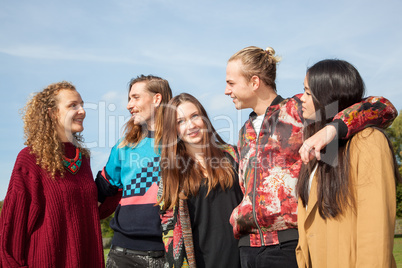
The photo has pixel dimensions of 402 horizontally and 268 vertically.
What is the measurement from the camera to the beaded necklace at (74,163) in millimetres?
3852

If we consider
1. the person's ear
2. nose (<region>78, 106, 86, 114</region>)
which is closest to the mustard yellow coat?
the person's ear

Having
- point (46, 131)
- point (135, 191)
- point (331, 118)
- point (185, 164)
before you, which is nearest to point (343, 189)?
point (331, 118)

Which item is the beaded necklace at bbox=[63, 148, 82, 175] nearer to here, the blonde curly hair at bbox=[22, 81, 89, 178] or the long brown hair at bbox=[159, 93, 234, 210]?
the blonde curly hair at bbox=[22, 81, 89, 178]

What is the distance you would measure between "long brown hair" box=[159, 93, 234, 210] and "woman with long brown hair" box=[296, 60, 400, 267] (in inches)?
40.3

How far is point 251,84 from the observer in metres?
3.75

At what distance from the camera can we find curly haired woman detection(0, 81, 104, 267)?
343 centimetres

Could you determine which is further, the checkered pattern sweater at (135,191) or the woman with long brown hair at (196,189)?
the checkered pattern sweater at (135,191)

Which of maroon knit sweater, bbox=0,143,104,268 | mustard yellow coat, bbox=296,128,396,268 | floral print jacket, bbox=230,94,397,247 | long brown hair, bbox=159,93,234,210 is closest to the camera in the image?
mustard yellow coat, bbox=296,128,396,268

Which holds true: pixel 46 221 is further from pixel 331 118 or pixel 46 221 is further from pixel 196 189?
pixel 331 118

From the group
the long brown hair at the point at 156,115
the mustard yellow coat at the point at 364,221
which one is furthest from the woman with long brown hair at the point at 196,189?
the mustard yellow coat at the point at 364,221

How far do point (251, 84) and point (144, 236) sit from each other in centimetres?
173

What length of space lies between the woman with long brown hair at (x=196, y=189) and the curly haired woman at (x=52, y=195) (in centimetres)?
75

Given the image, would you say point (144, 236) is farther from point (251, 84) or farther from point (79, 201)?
point (251, 84)

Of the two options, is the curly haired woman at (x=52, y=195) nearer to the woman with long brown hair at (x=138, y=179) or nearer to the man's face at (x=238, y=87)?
the woman with long brown hair at (x=138, y=179)
